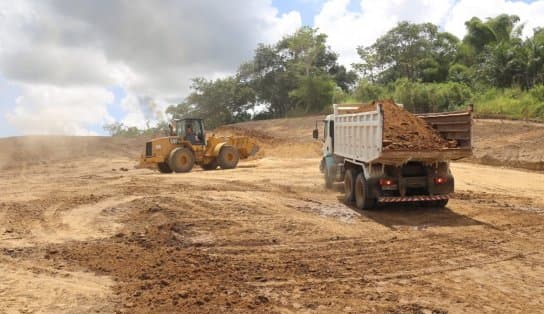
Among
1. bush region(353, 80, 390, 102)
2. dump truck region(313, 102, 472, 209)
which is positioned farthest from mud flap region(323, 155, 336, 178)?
bush region(353, 80, 390, 102)

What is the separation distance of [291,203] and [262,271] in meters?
5.22

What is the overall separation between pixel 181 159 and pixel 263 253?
46.5 feet

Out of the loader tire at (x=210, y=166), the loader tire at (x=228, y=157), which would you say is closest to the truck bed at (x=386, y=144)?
the loader tire at (x=228, y=157)

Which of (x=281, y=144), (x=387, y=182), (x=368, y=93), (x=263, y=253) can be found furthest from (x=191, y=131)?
(x=368, y=93)

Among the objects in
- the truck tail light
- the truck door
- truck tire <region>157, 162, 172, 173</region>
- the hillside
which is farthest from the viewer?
truck tire <region>157, 162, 172, 173</region>

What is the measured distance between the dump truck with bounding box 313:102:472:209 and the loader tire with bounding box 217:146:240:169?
11.1m

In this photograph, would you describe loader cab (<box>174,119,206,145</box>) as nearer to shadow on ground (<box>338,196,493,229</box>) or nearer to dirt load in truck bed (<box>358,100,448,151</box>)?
shadow on ground (<box>338,196,493,229</box>)

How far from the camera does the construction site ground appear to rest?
5.66 meters

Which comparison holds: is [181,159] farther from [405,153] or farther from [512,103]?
[512,103]

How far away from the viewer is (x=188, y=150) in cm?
2164

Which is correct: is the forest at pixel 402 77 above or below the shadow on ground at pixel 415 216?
above

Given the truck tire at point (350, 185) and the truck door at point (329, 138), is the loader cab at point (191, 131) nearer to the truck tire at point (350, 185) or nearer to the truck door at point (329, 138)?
the truck door at point (329, 138)

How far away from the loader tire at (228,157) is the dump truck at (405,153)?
1111cm

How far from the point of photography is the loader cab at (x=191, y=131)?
2183 cm
